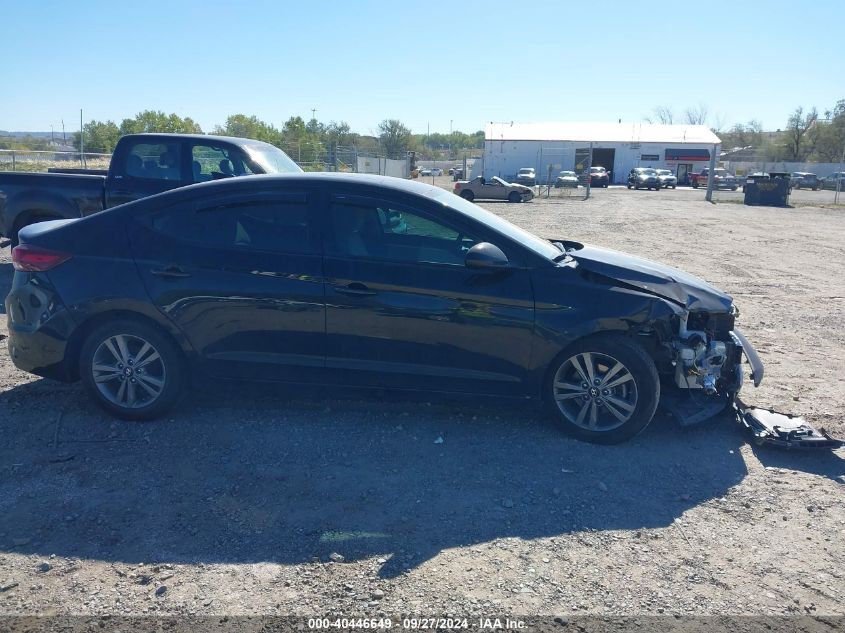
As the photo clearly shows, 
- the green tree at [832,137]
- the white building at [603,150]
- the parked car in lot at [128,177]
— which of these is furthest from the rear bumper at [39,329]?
the green tree at [832,137]

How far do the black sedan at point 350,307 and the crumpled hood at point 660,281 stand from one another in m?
0.02

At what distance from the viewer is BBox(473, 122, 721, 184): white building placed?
64438 millimetres

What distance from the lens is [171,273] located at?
4.96 m

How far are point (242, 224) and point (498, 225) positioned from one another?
1.83 m

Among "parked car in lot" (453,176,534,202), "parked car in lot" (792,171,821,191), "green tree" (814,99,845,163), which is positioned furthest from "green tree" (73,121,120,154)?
"green tree" (814,99,845,163)

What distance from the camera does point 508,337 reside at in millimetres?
4812

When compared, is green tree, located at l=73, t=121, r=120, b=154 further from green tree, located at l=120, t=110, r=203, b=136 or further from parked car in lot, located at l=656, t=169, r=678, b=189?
parked car in lot, located at l=656, t=169, r=678, b=189

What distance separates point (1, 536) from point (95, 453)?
96 centimetres

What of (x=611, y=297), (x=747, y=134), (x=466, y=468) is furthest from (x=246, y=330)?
(x=747, y=134)

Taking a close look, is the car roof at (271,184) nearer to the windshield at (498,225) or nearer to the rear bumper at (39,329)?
the windshield at (498,225)

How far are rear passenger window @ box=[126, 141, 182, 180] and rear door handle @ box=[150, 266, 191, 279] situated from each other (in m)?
5.19

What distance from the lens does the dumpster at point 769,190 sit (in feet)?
117

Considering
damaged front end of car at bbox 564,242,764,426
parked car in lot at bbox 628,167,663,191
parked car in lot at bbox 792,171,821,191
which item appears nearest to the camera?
damaged front end of car at bbox 564,242,764,426

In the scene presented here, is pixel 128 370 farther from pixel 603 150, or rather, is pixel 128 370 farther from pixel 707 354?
pixel 603 150
